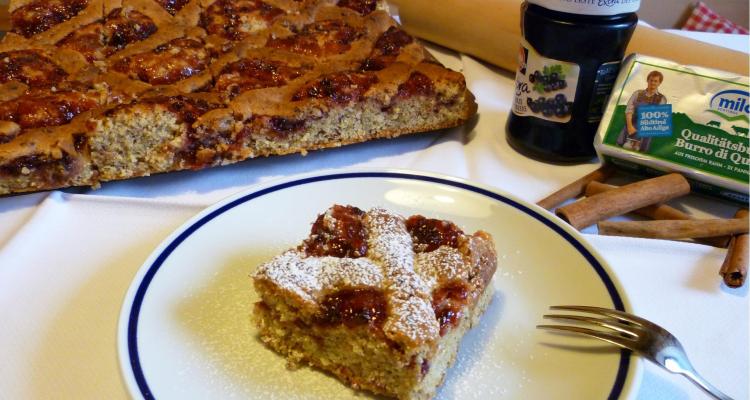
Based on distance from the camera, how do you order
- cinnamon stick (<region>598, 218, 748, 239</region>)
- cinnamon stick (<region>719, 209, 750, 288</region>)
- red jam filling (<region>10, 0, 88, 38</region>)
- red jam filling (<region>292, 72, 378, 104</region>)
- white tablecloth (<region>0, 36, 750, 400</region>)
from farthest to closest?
red jam filling (<region>10, 0, 88, 38</region>)
red jam filling (<region>292, 72, 378, 104</region>)
cinnamon stick (<region>598, 218, 748, 239</region>)
cinnamon stick (<region>719, 209, 750, 288</region>)
white tablecloth (<region>0, 36, 750, 400</region>)

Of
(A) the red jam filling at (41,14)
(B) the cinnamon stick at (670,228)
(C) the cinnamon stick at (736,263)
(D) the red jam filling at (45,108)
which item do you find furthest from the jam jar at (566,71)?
(A) the red jam filling at (41,14)

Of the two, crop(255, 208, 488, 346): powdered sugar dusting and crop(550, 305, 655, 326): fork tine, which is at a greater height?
crop(255, 208, 488, 346): powdered sugar dusting

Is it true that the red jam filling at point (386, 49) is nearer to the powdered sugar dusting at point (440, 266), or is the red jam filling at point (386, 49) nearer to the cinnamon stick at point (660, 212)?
the cinnamon stick at point (660, 212)

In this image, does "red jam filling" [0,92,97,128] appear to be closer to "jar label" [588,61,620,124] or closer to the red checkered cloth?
"jar label" [588,61,620,124]

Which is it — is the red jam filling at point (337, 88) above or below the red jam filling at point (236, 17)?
below

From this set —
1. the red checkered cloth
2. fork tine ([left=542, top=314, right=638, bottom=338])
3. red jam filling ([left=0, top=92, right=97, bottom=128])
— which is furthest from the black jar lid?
the red checkered cloth

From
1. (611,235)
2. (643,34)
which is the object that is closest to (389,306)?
(611,235)

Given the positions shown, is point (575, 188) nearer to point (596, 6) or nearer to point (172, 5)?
point (596, 6)

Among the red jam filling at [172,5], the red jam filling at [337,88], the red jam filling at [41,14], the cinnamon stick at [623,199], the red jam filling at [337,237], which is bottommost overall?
the cinnamon stick at [623,199]
